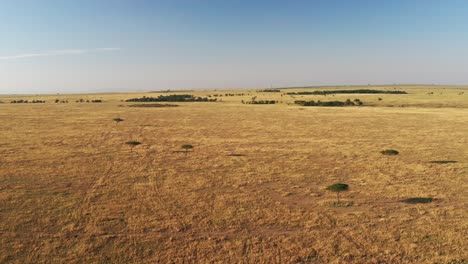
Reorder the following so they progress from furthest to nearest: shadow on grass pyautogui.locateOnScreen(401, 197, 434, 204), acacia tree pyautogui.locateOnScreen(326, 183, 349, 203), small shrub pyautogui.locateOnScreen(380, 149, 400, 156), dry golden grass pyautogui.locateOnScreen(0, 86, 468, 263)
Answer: small shrub pyautogui.locateOnScreen(380, 149, 400, 156)
acacia tree pyautogui.locateOnScreen(326, 183, 349, 203)
shadow on grass pyautogui.locateOnScreen(401, 197, 434, 204)
dry golden grass pyautogui.locateOnScreen(0, 86, 468, 263)

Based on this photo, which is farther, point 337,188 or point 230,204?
point 337,188

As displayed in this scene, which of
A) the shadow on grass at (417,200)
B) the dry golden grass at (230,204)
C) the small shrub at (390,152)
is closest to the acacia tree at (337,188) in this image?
the dry golden grass at (230,204)

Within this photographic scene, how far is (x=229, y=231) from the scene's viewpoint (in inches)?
438

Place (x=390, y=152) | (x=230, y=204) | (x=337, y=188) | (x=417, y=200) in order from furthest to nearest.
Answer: (x=390, y=152), (x=337, y=188), (x=417, y=200), (x=230, y=204)

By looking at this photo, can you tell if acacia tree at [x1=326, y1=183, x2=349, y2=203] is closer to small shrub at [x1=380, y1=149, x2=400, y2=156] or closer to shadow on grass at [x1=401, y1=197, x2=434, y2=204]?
shadow on grass at [x1=401, y1=197, x2=434, y2=204]

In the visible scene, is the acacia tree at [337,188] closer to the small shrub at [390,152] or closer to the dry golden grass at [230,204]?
the dry golden grass at [230,204]

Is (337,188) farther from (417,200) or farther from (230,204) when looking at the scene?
(230,204)

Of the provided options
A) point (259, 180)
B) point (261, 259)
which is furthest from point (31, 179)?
point (261, 259)

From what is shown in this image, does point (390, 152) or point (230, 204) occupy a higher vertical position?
point (390, 152)

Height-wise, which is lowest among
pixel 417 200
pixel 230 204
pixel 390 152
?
pixel 417 200

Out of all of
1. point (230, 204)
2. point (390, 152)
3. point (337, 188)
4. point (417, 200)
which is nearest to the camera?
point (230, 204)

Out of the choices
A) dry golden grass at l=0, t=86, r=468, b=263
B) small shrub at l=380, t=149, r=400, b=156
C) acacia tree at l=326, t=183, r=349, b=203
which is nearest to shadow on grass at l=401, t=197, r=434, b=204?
dry golden grass at l=0, t=86, r=468, b=263

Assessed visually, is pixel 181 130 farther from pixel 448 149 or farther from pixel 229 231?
pixel 229 231

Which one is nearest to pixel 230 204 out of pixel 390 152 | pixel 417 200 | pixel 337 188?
pixel 337 188
